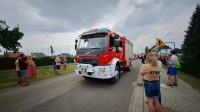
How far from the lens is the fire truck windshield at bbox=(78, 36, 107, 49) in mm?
9570

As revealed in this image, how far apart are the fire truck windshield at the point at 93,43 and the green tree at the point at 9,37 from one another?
46.2 metres

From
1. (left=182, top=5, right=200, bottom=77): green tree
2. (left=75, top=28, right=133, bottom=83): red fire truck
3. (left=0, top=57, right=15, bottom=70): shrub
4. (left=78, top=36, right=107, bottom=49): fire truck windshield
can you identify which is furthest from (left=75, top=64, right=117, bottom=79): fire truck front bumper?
(left=0, top=57, right=15, bottom=70): shrub

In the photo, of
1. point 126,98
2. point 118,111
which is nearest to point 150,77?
point 118,111

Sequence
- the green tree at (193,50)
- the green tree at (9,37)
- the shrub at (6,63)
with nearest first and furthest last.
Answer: the green tree at (193,50), the shrub at (6,63), the green tree at (9,37)

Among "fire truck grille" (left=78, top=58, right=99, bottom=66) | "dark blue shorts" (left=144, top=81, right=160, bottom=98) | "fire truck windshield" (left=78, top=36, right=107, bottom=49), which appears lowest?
"dark blue shorts" (left=144, top=81, right=160, bottom=98)

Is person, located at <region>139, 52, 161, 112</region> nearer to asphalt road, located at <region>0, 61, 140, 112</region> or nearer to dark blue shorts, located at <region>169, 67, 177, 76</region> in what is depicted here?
asphalt road, located at <region>0, 61, 140, 112</region>

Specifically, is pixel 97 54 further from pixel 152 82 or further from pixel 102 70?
pixel 152 82

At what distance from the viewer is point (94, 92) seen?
8281 millimetres

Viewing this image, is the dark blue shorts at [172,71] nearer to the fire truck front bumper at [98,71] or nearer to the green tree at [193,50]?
the fire truck front bumper at [98,71]

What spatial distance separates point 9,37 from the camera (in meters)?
49.0

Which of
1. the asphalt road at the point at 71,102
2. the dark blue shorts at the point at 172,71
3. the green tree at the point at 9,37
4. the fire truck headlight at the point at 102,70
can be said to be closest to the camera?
the asphalt road at the point at 71,102

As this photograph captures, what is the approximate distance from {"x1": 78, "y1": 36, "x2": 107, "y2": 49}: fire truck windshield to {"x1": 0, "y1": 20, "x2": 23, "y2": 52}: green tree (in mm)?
46222

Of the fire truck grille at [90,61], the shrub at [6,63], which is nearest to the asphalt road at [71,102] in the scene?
the fire truck grille at [90,61]

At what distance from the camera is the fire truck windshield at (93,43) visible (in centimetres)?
957
